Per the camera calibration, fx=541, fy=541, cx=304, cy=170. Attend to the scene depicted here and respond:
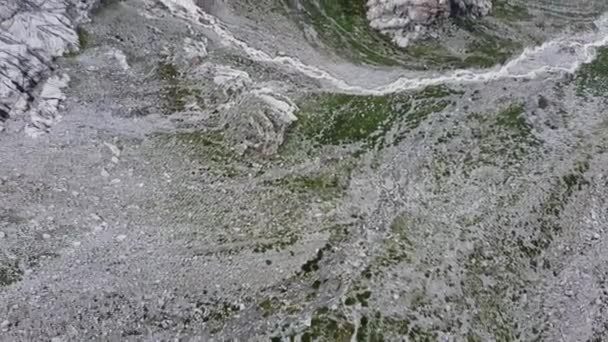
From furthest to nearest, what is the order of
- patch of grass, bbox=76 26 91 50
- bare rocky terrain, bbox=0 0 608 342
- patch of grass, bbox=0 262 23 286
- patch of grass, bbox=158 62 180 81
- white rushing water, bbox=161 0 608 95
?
white rushing water, bbox=161 0 608 95, patch of grass, bbox=76 26 91 50, patch of grass, bbox=158 62 180 81, bare rocky terrain, bbox=0 0 608 342, patch of grass, bbox=0 262 23 286

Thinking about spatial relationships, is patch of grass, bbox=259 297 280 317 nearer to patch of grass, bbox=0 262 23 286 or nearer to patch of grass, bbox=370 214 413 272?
patch of grass, bbox=370 214 413 272

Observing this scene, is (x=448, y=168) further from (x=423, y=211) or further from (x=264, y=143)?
(x=264, y=143)

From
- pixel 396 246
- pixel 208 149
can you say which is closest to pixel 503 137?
pixel 396 246

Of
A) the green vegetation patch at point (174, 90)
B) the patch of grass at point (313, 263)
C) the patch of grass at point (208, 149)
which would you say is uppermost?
the green vegetation patch at point (174, 90)

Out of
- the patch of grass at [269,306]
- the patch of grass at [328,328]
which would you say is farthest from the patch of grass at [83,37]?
the patch of grass at [328,328]

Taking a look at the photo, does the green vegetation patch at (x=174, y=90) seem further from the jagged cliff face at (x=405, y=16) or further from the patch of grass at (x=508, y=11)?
the patch of grass at (x=508, y=11)

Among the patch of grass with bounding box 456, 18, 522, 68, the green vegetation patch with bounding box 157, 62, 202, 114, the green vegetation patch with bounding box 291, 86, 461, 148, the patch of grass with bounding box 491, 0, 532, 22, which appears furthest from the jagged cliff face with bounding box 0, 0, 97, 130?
the patch of grass with bounding box 491, 0, 532, 22

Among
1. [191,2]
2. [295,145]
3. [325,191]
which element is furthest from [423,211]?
[191,2]
